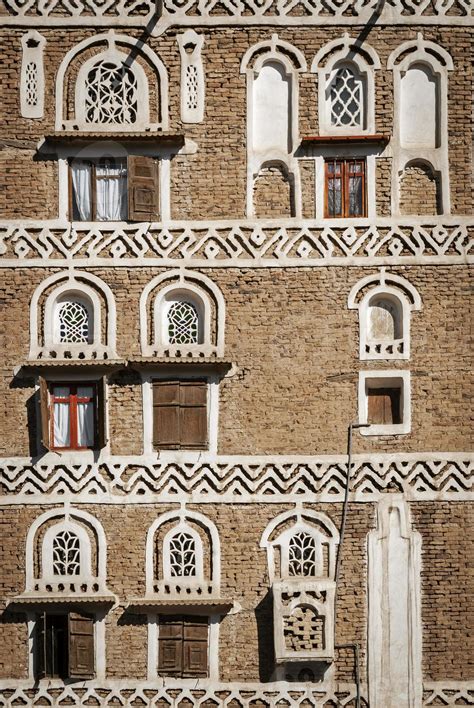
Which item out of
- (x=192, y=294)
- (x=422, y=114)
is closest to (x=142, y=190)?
(x=192, y=294)

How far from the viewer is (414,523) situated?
17188 millimetres

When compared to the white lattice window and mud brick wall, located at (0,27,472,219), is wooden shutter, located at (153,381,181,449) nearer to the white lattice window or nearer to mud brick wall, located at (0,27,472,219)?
mud brick wall, located at (0,27,472,219)

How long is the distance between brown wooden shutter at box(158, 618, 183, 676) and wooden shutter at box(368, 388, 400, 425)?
388 centimetres

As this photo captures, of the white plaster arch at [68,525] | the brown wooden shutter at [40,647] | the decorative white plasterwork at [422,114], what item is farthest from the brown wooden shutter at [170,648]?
the decorative white plasterwork at [422,114]

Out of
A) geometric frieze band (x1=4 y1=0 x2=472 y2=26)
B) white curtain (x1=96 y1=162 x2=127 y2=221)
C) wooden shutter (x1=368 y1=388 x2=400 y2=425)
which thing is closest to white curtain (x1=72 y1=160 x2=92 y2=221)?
white curtain (x1=96 y1=162 x2=127 y2=221)

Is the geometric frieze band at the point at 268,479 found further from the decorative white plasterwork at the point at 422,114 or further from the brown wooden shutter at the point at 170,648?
the decorative white plasterwork at the point at 422,114

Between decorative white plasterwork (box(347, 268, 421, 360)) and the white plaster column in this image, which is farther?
decorative white plasterwork (box(347, 268, 421, 360))

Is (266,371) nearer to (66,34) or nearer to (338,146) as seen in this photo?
(338,146)

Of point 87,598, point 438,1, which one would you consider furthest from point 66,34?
point 87,598

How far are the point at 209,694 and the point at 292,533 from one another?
2.44 m

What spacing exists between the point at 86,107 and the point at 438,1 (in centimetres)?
516

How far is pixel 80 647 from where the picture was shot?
1703 cm

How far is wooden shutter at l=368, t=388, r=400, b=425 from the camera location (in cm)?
1747

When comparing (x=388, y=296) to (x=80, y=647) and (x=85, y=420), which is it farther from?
(x=80, y=647)
